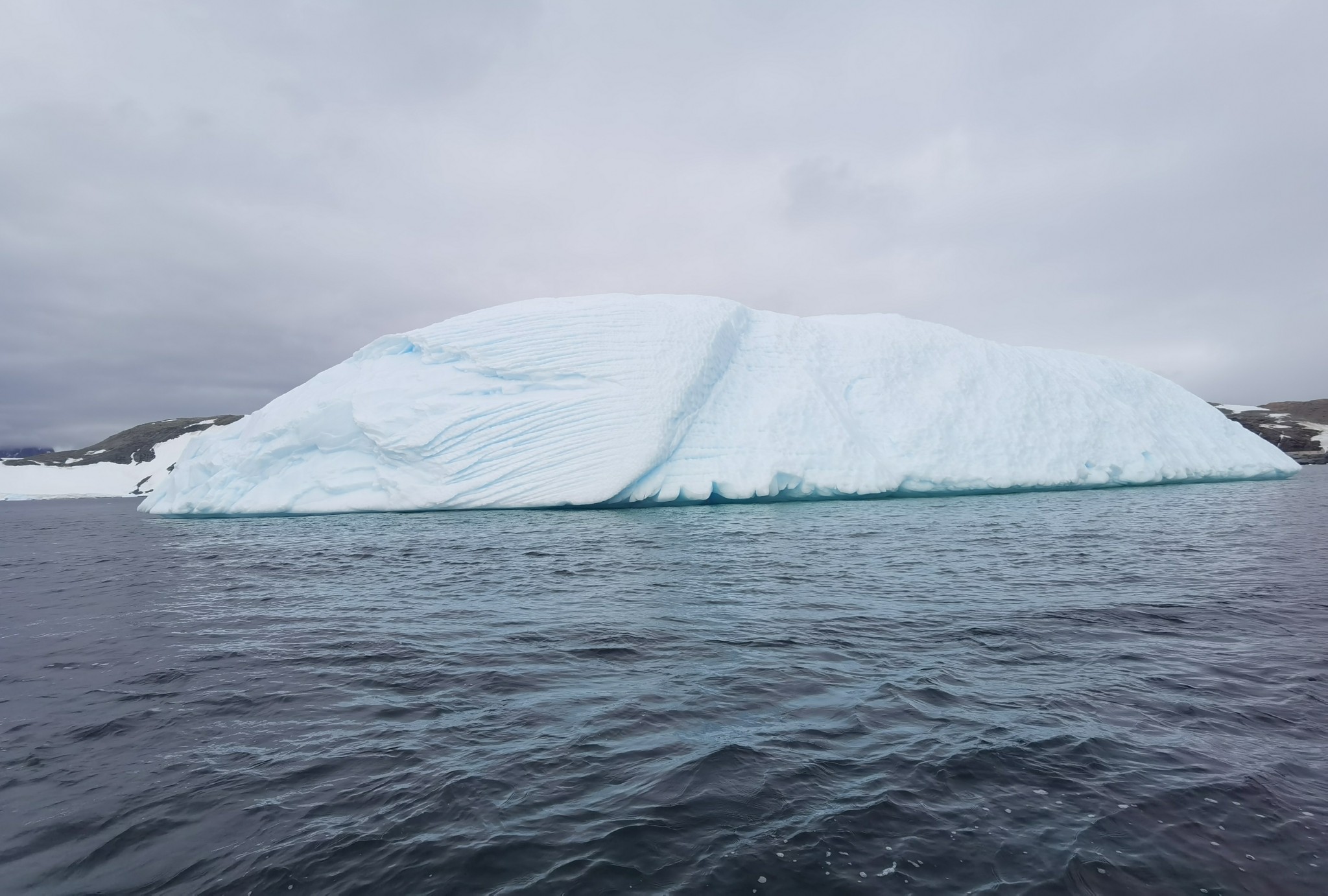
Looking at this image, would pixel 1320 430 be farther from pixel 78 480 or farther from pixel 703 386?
pixel 78 480

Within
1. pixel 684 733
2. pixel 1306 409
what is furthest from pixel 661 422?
pixel 1306 409

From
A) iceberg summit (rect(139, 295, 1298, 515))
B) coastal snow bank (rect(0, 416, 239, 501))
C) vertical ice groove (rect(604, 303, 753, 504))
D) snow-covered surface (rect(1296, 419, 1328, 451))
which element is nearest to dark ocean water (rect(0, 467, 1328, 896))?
vertical ice groove (rect(604, 303, 753, 504))

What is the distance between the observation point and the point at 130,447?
→ 10806 centimetres

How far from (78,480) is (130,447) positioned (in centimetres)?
1617

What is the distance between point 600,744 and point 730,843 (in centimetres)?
139

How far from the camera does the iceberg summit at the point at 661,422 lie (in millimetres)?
21469

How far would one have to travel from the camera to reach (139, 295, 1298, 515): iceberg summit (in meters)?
21.5

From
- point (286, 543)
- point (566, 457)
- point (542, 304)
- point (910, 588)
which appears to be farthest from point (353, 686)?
point (542, 304)

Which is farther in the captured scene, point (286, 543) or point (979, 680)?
point (286, 543)

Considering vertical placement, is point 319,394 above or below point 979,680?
above

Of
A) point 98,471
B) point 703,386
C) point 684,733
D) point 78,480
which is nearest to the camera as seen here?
point 684,733

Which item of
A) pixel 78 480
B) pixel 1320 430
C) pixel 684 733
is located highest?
pixel 78 480

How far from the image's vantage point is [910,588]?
9258 millimetres

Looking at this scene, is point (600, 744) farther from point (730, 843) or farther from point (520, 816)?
point (730, 843)
